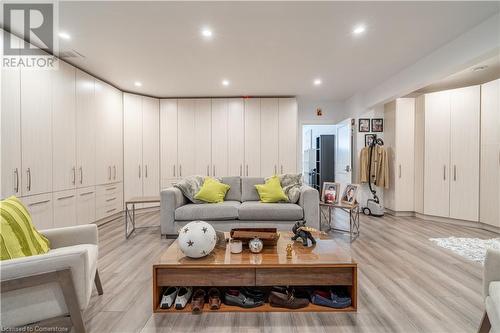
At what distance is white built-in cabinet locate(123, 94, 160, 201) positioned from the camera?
498 centimetres

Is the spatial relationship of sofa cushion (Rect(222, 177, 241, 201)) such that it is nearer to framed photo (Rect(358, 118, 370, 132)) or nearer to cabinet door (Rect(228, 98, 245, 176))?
cabinet door (Rect(228, 98, 245, 176))

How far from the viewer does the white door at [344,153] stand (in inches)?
193

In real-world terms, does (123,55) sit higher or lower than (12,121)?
higher

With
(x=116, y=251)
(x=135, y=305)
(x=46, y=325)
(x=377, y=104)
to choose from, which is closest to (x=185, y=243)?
(x=135, y=305)

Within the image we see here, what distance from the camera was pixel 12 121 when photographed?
8.60 feet

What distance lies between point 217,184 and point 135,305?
2.00 m

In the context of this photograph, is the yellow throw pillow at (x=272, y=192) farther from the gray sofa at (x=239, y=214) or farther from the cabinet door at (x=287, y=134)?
the cabinet door at (x=287, y=134)

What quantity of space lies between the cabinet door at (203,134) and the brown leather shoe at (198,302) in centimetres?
380

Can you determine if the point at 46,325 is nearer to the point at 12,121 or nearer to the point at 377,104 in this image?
the point at 12,121

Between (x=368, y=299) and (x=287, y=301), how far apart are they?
67 cm

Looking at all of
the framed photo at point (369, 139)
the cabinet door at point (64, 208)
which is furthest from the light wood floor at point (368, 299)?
the framed photo at point (369, 139)

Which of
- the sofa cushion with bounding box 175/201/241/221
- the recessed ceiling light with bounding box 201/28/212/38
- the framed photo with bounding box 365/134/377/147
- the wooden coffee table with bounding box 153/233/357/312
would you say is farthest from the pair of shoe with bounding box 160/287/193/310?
the framed photo with bounding box 365/134/377/147

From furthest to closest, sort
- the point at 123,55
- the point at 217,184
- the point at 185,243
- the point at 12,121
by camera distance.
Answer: the point at 217,184
the point at 123,55
the point at 12,121
the point at 185,243

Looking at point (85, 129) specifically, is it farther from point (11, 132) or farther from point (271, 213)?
point (271, 213)
